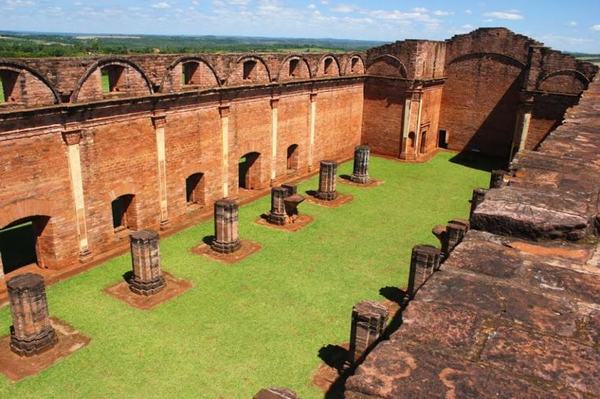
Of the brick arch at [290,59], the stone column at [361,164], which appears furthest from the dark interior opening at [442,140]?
the brick arch at [290,59]

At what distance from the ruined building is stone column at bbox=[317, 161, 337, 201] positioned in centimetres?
245

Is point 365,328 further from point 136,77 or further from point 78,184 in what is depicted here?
point 136,77

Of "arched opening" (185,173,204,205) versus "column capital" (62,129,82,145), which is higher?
"column capital" (62,129,82,145)

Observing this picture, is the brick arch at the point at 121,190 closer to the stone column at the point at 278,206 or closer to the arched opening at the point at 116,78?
the arched opening at the point at 116,78

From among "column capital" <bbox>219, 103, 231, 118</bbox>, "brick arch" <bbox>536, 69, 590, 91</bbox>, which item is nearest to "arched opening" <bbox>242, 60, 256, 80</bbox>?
"column capital" <bbox>219, 103, 231, 118</bbox>

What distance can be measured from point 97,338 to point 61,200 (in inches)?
158

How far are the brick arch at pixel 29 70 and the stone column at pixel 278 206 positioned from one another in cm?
680

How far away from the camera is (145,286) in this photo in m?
11.3

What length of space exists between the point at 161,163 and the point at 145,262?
4341 mm

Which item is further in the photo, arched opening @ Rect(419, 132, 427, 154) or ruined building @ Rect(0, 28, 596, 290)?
arched opening @ Rect(419, 132, 427, 154)

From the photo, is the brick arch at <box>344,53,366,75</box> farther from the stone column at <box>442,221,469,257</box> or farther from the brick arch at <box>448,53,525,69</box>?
the stone column at <box>442,221,469,257</box>

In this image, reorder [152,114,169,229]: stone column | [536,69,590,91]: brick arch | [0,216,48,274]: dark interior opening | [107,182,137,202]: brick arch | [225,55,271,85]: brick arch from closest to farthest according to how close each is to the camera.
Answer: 1. [0,216,48,274]: dark interior opening
2. [107,182,137,202]: brick arch
3. [152,114,169,229]: stone column
4. [225,55,271,85]: brick arch
5. [536,69,590,91]: brick arch

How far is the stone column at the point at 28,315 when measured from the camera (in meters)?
9.00

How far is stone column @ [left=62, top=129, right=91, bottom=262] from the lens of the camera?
470 inches
